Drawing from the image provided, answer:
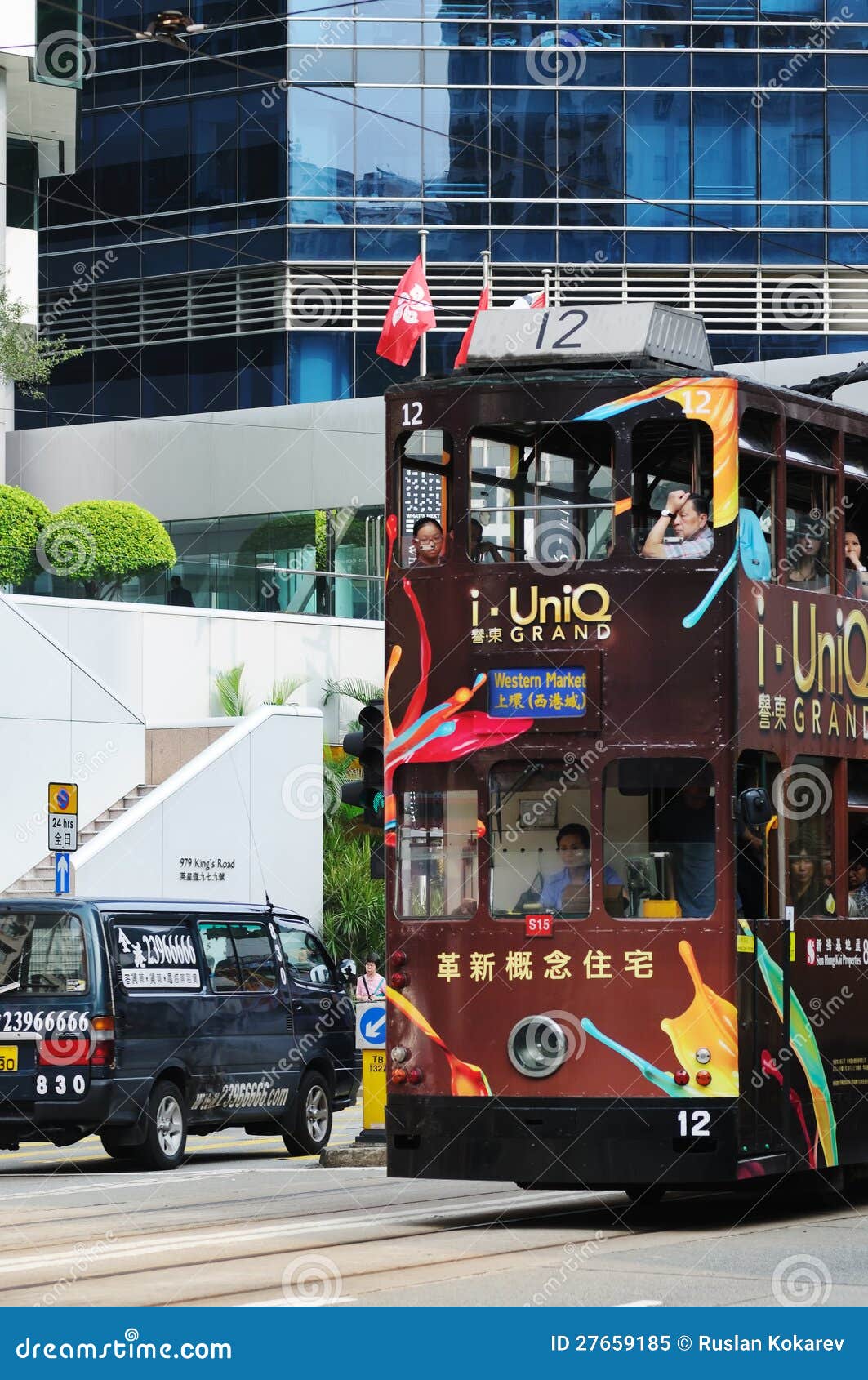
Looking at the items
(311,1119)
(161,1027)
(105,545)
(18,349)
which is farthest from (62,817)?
(18,349)

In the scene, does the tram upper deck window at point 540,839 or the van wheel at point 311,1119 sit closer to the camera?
the tram upper deck window at point 540,839

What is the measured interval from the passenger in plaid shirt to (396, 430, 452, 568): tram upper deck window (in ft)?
3.91

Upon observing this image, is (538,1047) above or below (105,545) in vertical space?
below

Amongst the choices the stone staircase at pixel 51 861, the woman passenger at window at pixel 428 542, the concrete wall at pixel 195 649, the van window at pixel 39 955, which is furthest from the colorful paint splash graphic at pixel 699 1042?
the concrete wall at pixel 195 649

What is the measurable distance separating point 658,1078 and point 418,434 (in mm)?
3890

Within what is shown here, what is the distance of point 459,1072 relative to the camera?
510 inches

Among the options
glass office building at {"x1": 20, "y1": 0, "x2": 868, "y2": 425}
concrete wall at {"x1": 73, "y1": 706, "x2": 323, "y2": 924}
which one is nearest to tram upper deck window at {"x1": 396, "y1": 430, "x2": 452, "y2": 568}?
concrete wall at {"x1": 73, "y1": 706, "x2": 323, "y2": 924}

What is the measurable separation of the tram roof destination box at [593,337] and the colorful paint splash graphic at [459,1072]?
3644mm

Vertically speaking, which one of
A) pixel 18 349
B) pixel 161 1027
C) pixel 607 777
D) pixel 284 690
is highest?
pixel 18 349

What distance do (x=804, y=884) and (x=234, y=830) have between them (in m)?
20.3

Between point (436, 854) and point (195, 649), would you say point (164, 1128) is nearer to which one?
point (436, 854)

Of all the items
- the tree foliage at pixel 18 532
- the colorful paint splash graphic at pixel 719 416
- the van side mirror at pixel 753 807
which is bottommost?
the van side mirror at pixel 753 807

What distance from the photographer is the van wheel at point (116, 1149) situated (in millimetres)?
18062

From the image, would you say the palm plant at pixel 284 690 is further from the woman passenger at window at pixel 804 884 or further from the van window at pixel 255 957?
the woman passenger at window at pixel 804 884
